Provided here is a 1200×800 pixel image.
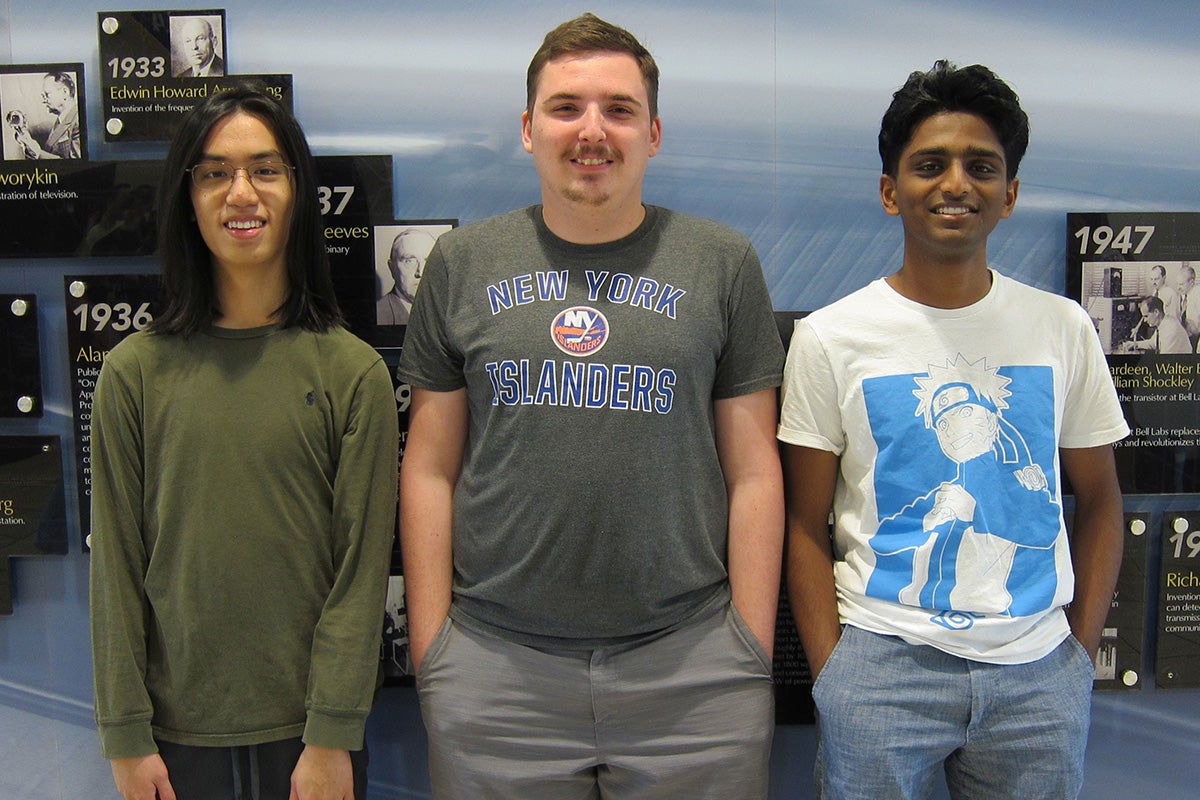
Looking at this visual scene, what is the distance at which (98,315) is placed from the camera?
194cm

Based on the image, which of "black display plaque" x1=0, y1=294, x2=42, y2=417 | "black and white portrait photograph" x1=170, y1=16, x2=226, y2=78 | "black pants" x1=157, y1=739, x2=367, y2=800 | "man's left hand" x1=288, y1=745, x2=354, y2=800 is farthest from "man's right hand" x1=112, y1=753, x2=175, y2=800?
"black and white portrait photograph" x1=170, y1=16, x2=226, y2=78

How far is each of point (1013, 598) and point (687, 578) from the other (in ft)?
1.83

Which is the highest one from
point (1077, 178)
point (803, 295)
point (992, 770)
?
point (1077, 178)

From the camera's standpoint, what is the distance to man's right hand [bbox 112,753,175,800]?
59.6 inches

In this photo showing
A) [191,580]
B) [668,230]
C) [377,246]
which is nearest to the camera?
[191,580]

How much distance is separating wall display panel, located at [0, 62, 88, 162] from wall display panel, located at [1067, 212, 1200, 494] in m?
2.17

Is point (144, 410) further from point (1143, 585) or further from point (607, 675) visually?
point (1143, 585)

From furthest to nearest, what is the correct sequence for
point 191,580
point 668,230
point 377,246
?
point 377,246
point 668,230
point 191,580

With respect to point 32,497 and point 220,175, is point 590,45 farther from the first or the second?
point 32,497

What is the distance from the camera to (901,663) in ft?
4.97

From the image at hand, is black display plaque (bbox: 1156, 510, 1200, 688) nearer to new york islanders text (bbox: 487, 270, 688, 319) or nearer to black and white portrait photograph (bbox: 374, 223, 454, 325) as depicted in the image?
new york islanders text (bbox: 487, 270, 688, 319)

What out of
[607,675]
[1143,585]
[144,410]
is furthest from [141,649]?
[1143,585]

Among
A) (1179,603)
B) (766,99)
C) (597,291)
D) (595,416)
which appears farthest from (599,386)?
(1179,603)

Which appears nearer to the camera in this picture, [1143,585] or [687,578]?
[687,578]
